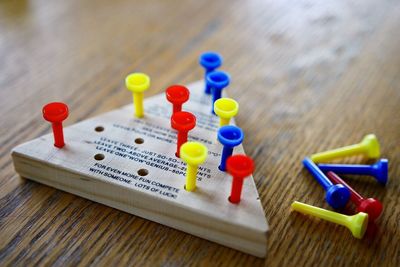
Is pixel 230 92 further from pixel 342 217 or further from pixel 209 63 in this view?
pixel 342 217

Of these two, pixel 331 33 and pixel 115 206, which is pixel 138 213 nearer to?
pixel 115 206

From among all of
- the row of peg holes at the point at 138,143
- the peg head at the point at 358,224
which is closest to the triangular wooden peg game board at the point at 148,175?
the row of peg holes at the point at 138,143

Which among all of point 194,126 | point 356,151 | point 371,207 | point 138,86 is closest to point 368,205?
point 371,207

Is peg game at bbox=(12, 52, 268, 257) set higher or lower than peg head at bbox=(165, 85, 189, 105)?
lower

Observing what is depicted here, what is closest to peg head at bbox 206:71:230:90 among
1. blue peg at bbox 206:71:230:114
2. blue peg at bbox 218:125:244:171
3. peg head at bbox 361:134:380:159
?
blue peg at bbox 206:71:230:114

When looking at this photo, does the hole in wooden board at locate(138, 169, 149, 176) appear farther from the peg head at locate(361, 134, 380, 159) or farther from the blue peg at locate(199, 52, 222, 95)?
the peg head at locate(361, 134, 380, 159)

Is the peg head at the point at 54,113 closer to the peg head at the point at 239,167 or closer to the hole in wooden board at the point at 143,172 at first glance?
the hole in wooden board at the point at 143,172
